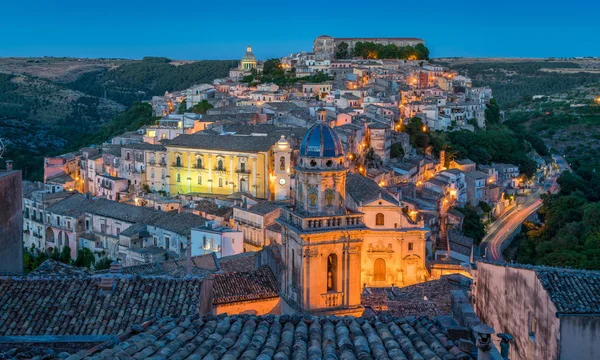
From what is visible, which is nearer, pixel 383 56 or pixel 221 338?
pixel 221 338

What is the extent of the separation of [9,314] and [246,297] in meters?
6.20

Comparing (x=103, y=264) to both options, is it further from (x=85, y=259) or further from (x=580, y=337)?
(x=580, y=337)

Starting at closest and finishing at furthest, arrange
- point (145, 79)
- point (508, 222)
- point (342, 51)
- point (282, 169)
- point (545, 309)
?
point (545, 309)
point (282, 169)
point (508, 222)
point (342, 51)
point (145, 79)

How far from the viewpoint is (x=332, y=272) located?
17188 mm

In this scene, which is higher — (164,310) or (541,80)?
(541,80)

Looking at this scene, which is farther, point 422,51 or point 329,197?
point 422,51

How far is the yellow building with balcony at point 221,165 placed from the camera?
4128 cm

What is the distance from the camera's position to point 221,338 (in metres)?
7.31

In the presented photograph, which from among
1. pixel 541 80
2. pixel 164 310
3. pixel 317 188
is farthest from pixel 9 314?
pixel 541 80

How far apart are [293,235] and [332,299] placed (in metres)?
1.75

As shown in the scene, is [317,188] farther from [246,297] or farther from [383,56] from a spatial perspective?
[383,56]

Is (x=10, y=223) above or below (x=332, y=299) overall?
above

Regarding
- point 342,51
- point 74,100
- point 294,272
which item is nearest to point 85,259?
point 294,272

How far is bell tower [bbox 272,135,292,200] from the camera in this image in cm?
3888
